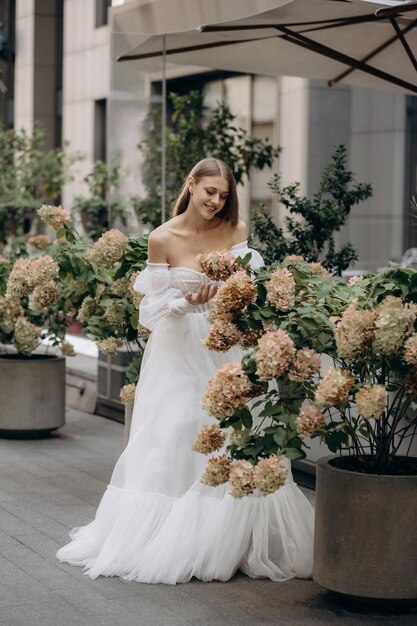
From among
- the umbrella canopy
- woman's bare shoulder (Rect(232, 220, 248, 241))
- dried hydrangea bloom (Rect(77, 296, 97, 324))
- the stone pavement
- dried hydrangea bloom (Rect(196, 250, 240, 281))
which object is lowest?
the stone pavement

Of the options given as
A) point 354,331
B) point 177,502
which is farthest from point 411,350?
point 177,502

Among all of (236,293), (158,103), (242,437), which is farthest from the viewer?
(158,103)

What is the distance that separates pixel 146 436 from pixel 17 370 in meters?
4.00

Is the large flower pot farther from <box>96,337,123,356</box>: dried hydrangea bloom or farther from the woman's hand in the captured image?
the woman's hand

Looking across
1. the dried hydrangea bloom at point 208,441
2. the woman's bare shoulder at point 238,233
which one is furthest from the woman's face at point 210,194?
the dried hydrangea bloom at point 208,441

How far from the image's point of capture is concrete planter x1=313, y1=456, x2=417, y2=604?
5.43 m

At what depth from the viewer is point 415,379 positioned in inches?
210

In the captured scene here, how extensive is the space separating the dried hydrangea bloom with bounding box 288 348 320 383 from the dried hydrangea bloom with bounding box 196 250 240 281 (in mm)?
531

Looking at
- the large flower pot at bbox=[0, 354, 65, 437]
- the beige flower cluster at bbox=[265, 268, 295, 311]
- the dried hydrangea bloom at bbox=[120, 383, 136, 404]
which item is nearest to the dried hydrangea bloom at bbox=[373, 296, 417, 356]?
the beige flower cluster at bbox=[265, 268, 295, 311]

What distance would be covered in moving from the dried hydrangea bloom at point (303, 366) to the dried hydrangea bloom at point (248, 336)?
280mm

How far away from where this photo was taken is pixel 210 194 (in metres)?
6.48

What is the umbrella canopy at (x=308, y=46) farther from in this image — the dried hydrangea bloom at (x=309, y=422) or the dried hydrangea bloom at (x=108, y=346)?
the dried hydrangea bloom at (x=309, y=422)

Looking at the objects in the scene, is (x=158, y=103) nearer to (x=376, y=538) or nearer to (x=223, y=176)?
(x=223, y=176)

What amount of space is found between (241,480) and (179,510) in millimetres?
1104
